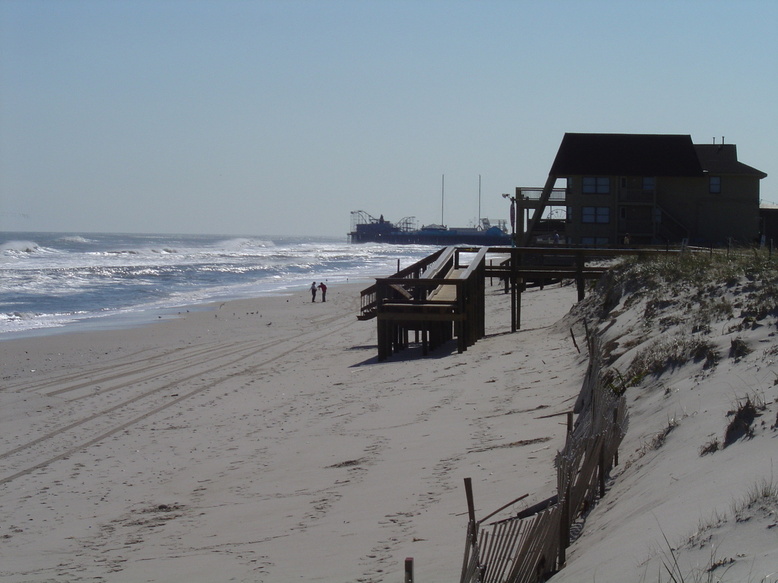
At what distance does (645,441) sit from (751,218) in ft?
116

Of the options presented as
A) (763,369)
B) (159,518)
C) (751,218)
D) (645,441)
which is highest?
(751,218)

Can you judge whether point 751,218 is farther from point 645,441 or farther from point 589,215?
point 645,441

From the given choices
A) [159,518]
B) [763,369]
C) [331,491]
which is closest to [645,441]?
[763,369]

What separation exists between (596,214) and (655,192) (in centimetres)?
279

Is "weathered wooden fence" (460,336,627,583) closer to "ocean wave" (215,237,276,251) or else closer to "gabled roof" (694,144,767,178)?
"gabled roof" (694,144,767,178)

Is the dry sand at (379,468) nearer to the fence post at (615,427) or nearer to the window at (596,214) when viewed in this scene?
the fence post at (615,427)

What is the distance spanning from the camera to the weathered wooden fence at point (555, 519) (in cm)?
451

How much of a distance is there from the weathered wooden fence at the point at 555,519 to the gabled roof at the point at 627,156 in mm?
34853

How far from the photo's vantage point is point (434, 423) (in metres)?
10.3

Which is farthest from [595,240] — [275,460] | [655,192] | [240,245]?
[240,245]

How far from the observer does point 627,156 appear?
40438 millimetres

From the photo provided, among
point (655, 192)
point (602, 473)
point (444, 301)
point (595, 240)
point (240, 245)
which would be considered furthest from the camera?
point (240, 245)

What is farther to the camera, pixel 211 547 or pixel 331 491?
pixel 331 491

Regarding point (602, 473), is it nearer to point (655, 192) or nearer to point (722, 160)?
point (655, 192)
